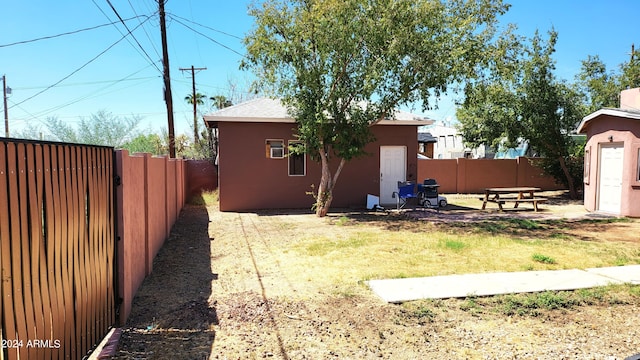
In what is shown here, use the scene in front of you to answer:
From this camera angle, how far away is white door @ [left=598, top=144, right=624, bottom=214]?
1205cm

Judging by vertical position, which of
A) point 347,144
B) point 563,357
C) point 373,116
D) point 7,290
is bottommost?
point 563,357

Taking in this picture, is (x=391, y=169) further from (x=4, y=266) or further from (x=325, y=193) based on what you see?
(x=4, y=266)

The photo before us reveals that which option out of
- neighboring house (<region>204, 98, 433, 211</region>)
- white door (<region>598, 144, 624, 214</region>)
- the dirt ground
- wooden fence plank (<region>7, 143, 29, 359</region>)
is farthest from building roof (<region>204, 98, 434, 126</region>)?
wooden fence plank (<region>7, 143, 29, 359</region>)

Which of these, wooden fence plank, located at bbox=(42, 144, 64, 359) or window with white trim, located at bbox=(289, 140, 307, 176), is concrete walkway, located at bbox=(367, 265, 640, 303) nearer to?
wooden fence plank, located at bbox=(42, 144, 64, 359)

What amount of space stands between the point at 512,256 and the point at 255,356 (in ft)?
17.5

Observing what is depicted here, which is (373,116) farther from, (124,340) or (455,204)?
(124,340)

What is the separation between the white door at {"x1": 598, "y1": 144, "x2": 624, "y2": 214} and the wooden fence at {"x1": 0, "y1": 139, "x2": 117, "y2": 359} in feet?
44.6

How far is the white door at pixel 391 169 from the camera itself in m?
14.6

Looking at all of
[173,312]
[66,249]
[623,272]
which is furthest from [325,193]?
[66,249]

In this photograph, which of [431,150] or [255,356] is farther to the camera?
[431,150]

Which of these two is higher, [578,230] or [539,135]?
[539,135]

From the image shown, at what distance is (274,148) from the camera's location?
13734 millimetres

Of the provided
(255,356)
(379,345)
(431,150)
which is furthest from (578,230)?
(431,150)

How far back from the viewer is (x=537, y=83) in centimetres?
1625
